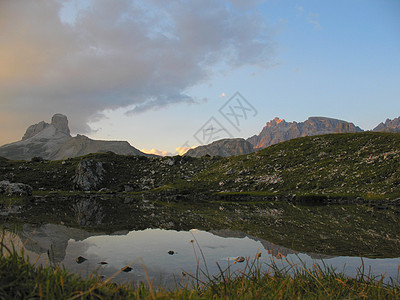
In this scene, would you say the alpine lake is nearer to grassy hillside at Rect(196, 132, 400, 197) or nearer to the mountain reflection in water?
the mountain reflection in water

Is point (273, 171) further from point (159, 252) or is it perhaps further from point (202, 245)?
point (159, 252)

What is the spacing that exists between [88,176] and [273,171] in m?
67.8

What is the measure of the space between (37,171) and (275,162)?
297 ft

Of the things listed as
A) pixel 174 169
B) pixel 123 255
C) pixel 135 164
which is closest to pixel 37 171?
pixel 135 164

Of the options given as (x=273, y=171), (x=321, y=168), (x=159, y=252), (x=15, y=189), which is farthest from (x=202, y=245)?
(x=15, y=189)

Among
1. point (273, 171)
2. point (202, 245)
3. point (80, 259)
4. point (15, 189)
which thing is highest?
point (273, 171)

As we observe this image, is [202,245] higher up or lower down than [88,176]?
lower down

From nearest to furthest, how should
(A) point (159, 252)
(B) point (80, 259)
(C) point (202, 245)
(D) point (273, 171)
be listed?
(B) point (80, 259) → (A) point (159, 252) → (C) point (202, 245) → (D) point (273, 171)

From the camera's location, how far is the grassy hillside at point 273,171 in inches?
2559

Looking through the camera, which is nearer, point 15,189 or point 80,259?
point 80,259

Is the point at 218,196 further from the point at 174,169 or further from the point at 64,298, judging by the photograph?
A: the point at 64,298

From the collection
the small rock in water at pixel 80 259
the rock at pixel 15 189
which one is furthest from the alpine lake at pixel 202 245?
the rock at pixel 15 189

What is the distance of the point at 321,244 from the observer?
19.6m

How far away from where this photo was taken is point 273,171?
87.8 metres
